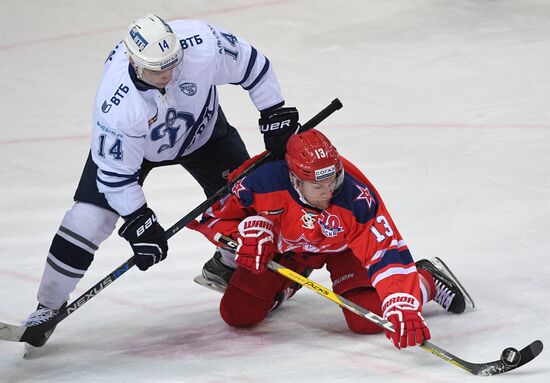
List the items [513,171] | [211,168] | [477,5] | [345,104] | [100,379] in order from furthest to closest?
1. [477,5]
2. [345,104]
3. [513,171]
4. [211,168]
5. [100,379]

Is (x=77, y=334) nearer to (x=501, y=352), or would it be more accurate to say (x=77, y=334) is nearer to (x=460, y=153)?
(x=501, y=352)

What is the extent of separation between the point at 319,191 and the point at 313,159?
0.40 feet

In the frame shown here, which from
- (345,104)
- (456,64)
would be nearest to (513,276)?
(345,104)

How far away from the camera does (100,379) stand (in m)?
3.25

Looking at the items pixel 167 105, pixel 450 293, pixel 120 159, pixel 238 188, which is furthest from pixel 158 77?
pixel 450 293

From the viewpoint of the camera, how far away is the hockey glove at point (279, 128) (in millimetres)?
3768

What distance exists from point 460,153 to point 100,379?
252 cm

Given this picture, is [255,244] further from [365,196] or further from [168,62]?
[168,62]

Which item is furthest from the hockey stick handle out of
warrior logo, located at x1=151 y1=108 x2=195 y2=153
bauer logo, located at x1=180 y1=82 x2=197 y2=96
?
bauer logo, located at x1=180 y1=82 x2=197 y2=96

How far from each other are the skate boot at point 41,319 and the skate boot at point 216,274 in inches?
23.4

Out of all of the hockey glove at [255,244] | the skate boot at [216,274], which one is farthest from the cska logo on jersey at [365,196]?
the skate boot at [216,274]

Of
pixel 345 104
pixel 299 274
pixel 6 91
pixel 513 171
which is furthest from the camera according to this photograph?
pixel 6 91

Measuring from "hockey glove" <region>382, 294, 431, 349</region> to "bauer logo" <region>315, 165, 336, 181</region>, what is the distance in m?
0.41

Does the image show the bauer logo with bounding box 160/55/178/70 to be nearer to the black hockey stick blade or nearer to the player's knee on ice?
the player's knee on ice
